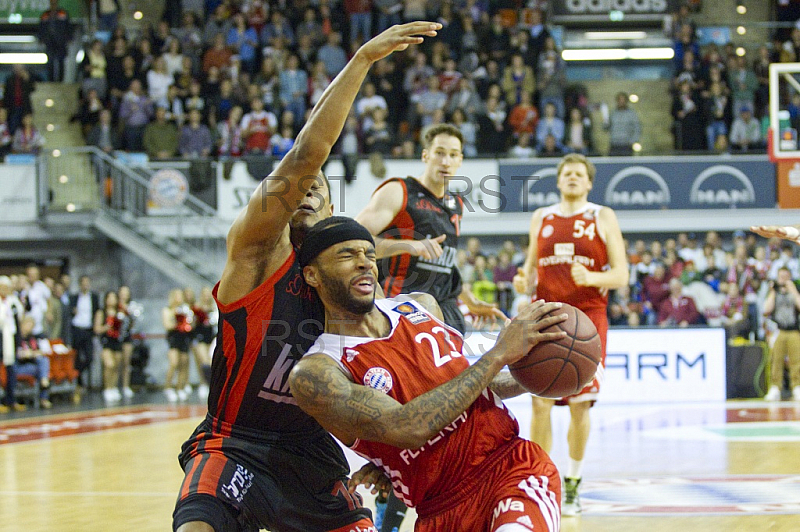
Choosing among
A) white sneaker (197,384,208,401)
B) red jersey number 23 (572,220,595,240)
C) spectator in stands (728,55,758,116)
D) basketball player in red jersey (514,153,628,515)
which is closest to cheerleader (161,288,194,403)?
white sneaker (197,384,208,401)

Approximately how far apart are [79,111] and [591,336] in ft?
56.5

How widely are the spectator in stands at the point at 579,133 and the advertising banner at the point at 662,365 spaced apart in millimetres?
5615

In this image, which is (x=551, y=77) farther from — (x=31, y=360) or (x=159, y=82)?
(x=31, y=360)

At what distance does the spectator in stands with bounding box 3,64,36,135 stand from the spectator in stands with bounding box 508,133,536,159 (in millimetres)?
9400

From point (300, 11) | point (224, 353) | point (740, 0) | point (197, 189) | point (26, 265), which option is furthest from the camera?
point (740, 0)

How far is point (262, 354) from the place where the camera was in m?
3.56

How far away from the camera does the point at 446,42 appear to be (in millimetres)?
19438

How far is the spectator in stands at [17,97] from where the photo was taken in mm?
18531

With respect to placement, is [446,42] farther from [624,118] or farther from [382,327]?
[382,327]

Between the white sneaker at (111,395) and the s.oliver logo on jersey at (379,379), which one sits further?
the white sneaker at (111,395)

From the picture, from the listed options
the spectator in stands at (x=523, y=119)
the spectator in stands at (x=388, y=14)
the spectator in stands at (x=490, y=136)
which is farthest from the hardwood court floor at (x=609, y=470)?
the spectator in stands at (x=388, y=14)

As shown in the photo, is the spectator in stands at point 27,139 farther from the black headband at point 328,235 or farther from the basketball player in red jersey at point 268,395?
the black headband at point 328,235

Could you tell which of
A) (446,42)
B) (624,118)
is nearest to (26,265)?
(446,42)

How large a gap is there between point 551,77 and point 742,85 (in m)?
3.74
